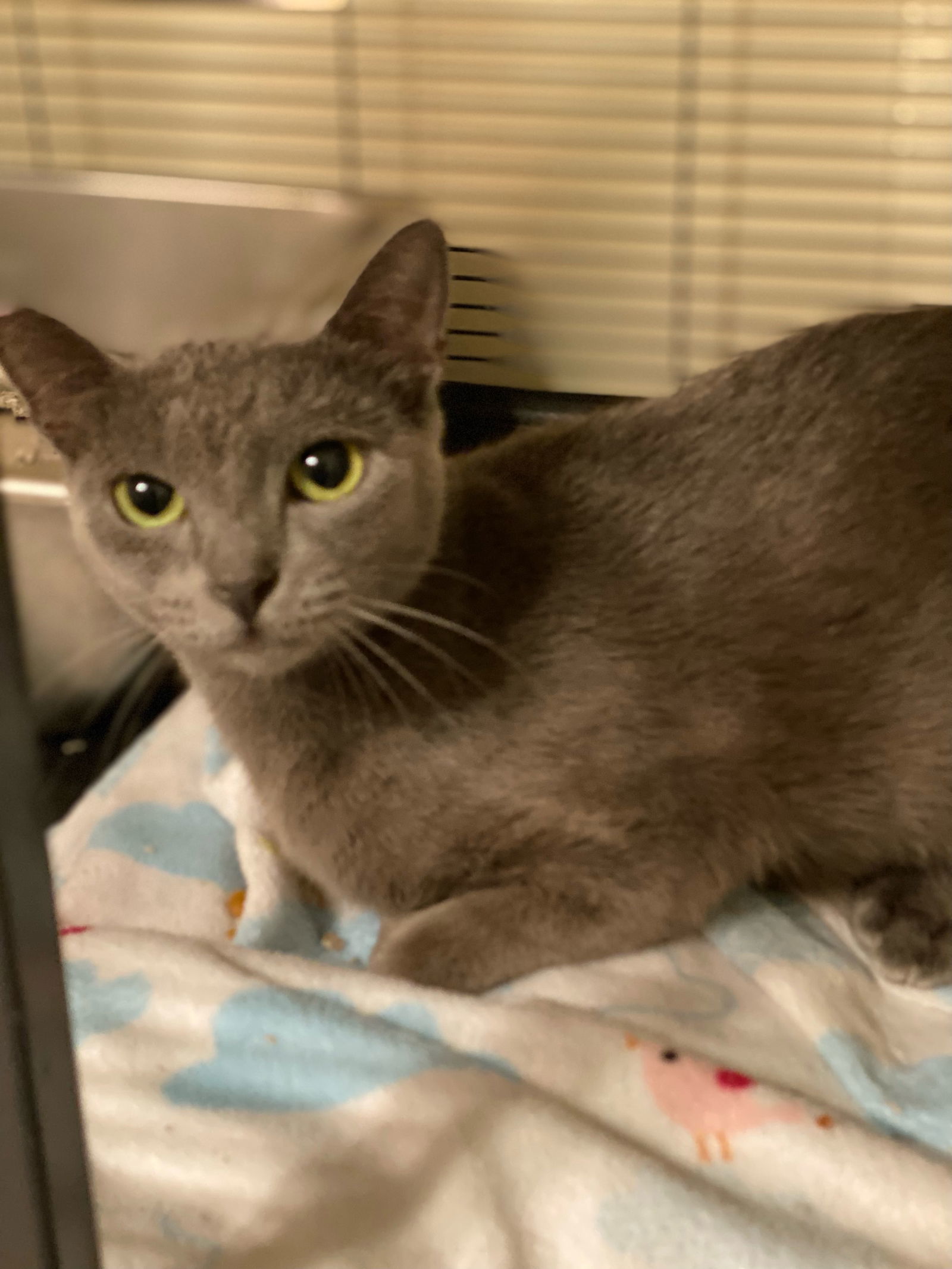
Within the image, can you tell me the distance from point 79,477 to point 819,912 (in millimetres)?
736

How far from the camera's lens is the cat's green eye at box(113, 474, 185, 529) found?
2.62ft

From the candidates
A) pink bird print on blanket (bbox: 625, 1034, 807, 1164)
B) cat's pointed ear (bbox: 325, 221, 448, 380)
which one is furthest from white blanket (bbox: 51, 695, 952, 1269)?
cat's pointed ear (bbox: 325, 221, 448, 380)

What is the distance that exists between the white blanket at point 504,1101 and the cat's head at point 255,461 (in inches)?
8.1

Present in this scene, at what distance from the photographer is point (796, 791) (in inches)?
39.0

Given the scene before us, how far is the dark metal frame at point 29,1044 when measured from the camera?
363mm

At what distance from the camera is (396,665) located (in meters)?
0.88

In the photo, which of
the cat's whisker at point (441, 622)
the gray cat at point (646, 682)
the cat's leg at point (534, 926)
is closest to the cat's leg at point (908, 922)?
the gray cat at point (646, 682)

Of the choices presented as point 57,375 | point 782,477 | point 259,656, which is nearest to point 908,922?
point 782,477

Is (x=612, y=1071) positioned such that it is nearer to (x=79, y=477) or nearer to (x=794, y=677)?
(x=794, y=677)

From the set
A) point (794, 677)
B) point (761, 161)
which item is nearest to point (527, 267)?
point (794, 677)

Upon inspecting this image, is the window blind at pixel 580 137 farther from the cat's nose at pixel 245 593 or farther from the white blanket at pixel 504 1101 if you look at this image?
the white blanket at pixel 504 1101

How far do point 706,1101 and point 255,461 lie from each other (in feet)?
1.74

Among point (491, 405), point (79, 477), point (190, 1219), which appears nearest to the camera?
point (190, 1219)

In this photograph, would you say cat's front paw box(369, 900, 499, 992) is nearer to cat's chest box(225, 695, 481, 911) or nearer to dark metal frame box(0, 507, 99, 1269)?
cat's chest box(225, 695, 481, 911)
